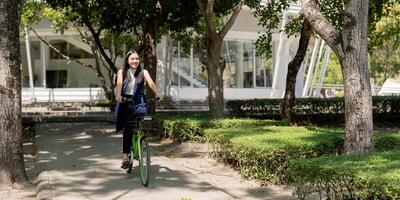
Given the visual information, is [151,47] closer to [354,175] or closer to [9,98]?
[9,98]

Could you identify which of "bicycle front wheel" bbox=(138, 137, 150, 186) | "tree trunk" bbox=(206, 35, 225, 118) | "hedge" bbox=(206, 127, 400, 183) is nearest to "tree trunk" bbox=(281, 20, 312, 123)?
"tree trunk" bbox=(206, 35, 225, 118)

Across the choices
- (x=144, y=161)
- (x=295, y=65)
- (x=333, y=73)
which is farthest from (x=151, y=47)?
(x=333, y=73)

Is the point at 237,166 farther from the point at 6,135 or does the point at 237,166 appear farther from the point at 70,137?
the point at 70,137

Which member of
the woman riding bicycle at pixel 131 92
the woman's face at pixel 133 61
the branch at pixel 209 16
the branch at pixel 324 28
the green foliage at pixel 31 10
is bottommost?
the woman riding bicycle at pixel 131 92

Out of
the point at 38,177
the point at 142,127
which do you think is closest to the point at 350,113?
the point at 142,127

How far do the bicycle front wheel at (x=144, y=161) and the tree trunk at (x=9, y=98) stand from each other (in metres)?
1.73

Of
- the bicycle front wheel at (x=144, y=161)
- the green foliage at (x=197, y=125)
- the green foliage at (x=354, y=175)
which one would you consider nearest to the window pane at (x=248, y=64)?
the green foliage at (x=197, y=125)

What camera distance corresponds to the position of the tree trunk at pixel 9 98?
24.9ft

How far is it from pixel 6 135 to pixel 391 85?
4478 cm

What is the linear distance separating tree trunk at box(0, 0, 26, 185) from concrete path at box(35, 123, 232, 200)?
440mm

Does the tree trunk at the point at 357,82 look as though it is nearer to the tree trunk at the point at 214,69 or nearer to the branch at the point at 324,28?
the branch at the point at 324,28

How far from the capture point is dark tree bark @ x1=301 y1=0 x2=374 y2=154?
6.98 m

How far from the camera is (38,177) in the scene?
8.13 m

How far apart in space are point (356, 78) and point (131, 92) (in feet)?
9.95
